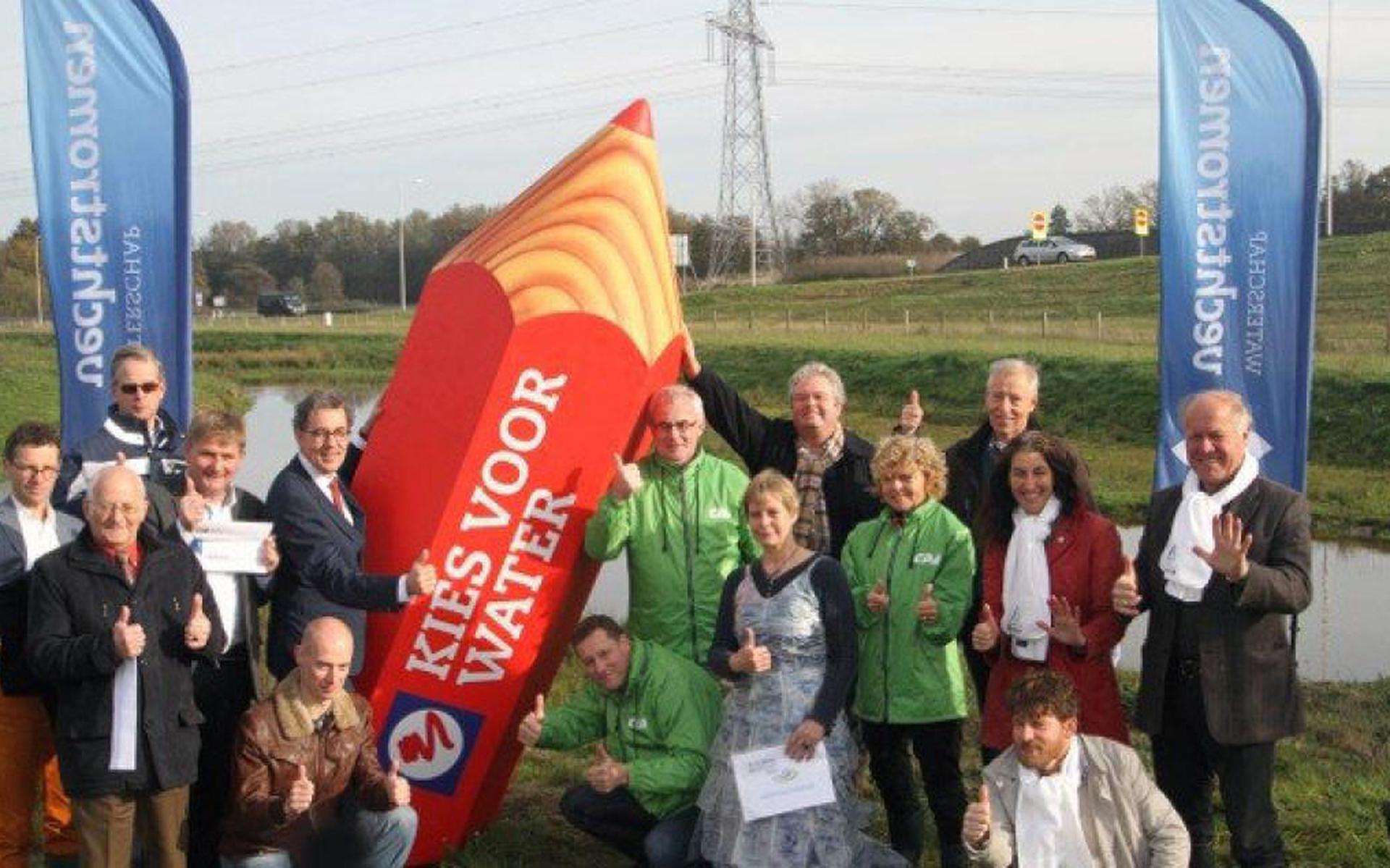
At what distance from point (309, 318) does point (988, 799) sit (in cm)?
5451

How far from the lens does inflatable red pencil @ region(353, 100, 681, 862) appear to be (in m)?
5.71

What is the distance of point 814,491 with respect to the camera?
5715mm

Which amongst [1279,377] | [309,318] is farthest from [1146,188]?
[1279,377]

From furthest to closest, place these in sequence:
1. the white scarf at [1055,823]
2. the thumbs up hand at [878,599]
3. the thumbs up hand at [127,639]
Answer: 1. the thumbs up hand at [878,599]
2. the thumbs up hand at [127,639]
3. the white scarf at [1055,823]

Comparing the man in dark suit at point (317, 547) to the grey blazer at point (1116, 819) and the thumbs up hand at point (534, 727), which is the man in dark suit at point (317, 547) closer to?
the thumbs up hand at point (534, 727)

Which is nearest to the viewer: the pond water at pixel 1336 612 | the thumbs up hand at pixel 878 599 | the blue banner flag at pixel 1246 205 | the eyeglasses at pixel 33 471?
the eyeglasses at pixel 33 471

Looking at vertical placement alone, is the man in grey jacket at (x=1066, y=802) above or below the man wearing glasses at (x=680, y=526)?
below

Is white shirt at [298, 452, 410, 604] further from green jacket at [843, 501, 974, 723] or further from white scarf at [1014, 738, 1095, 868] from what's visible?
white scarf at [1014, 738, 1095, 868]

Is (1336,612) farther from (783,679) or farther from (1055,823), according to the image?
(1055,823)

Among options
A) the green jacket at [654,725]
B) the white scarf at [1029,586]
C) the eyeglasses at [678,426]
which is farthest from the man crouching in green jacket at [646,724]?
the white scarf at [1029,586]

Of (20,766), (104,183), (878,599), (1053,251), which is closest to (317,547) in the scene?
(20,766)

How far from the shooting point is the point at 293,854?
4887 mm

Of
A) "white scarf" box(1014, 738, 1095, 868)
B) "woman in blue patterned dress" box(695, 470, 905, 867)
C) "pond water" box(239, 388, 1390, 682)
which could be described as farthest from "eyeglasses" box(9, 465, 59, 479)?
"pond water" box(239, 388, 1390, 682)

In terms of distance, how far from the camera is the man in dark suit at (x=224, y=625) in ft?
16.7
